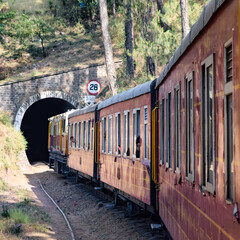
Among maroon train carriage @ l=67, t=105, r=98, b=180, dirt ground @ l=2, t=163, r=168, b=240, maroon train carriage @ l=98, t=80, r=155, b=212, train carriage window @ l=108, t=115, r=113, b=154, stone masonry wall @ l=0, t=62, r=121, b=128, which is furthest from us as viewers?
stone masonry wall @ l=0, t=62, r=121, b=128

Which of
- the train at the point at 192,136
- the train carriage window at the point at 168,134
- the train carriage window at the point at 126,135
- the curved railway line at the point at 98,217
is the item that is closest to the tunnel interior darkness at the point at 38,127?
the curved railway line at the point at 98,217

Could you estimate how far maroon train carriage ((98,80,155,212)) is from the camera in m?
11.0

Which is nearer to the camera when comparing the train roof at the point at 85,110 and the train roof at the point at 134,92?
the train roof at the point at 134,92

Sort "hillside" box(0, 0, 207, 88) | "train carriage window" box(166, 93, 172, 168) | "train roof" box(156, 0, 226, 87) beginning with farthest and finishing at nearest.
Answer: "hillside" box(0, 0, 207, 88), "train carriage window" box(166, 93, 172, 168), "train roof" box(156, 0, 226, 87)

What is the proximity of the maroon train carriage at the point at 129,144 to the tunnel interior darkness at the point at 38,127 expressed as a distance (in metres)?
32.0

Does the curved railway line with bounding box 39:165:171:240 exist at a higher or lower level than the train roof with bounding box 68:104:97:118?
lower

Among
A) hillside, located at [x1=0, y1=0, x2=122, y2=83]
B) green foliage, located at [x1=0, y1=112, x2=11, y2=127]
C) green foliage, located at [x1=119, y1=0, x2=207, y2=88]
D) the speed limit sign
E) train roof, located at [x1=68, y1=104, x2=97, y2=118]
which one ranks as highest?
hillside, located at [x1=0, y1=0, x2=122, y2=83]

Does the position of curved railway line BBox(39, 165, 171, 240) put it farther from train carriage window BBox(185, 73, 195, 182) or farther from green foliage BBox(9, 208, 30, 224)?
train carriage window BBox(185, 73, 195, 182)

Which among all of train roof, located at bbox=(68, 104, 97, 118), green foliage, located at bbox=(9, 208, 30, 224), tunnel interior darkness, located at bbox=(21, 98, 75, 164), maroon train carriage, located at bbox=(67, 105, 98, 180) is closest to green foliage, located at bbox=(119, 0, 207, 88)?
train roof, located at bbox=(68, 104, 97, 118)

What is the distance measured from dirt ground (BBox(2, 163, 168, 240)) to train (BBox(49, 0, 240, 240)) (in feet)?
2.69

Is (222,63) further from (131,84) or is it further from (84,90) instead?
(84,90)

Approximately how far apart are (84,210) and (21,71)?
30.6 m

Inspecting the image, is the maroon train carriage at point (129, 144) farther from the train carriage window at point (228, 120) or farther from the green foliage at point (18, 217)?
the train carriage window at point (228, 120)

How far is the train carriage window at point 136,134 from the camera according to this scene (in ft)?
37.9
